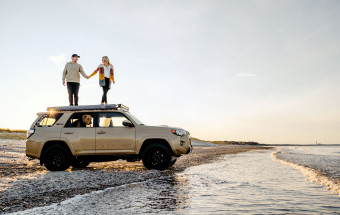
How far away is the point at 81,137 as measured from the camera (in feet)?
32.1

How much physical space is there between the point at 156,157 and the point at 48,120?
13.1ft

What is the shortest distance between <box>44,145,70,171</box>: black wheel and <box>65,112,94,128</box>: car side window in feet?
2.83

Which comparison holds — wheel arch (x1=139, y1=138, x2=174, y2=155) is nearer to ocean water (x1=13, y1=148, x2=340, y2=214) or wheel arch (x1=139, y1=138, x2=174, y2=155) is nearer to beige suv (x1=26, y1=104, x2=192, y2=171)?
beige suv (x1=26, y1=104, x2=192, y2=171)

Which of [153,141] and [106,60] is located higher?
[106,60]

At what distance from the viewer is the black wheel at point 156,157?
9.59 metres

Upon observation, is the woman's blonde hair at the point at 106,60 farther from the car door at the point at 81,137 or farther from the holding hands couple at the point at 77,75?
the car door at the point at 81,137

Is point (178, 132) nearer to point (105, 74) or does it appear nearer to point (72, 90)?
point (105, 74)

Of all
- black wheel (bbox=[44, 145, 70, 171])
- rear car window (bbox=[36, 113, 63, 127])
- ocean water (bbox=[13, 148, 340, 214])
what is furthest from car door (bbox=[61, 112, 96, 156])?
ocean water (bbox=[13, 148, 340, 214])

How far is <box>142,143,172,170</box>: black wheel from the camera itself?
9.59 meters

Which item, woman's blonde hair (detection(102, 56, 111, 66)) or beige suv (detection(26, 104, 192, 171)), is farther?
woman's blonde hair (detection(102, 56, 111, 66))

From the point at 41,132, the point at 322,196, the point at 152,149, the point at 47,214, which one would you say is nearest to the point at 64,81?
the point at 41,132

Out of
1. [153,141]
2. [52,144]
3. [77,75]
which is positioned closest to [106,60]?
[77,75]

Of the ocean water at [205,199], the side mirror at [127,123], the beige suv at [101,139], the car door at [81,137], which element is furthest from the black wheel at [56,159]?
the ocean water at [205,199]

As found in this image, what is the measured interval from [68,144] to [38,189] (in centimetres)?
330
